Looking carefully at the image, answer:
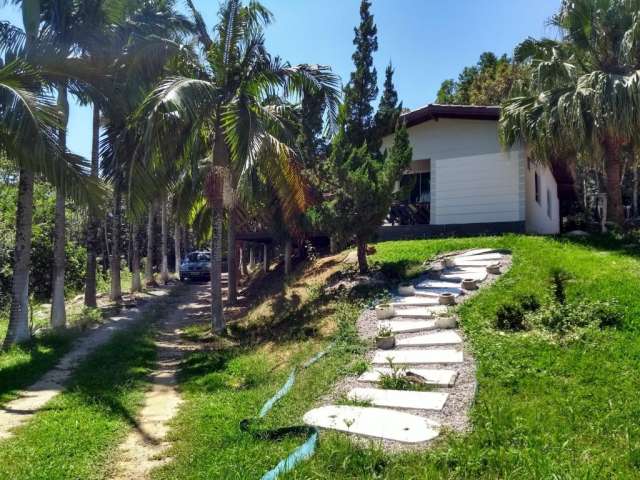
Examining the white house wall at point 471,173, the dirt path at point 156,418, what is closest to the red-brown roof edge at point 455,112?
the white house wall at point 471,173

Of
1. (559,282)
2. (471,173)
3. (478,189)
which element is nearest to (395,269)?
(559,282)

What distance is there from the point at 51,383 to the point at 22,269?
3.94 metres

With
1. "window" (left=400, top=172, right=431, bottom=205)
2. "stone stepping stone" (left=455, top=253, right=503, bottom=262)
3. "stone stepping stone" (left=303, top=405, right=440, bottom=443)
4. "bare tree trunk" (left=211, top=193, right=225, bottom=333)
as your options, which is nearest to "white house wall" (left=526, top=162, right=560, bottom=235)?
"window" (left=400, top=172, right=431, bottom=205)

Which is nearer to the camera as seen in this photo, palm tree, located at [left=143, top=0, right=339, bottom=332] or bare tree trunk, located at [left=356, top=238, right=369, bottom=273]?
palm tree, located at [left=143, top=0, right=339, bottom=332]

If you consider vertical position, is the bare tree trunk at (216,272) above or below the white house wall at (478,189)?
below

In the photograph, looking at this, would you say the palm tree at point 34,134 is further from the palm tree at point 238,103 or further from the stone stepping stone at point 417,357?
the stone stepping stone at point 417,357

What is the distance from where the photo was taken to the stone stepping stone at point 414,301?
9.02 meters

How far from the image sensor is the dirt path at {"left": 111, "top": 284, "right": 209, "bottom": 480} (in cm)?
446

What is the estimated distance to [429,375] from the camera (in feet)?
18.8

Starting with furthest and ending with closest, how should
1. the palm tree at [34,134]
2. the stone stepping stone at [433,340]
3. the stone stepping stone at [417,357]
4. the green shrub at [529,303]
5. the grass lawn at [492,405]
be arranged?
the palm tree at [34,134] → the green shrub at [529,303] → the stone stepping stone at [433,340] → the stone stepping stone at [417,357] → the grass lawn at [492,405]

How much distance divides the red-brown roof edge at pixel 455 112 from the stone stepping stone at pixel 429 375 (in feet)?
38.0

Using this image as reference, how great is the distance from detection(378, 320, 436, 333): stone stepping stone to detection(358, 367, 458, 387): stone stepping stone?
164cm

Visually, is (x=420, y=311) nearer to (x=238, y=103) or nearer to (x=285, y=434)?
(x=285, y=434)

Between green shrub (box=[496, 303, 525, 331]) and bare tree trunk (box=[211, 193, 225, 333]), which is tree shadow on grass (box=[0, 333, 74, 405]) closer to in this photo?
bare tree trunk (box=[211, 193, 225, 333])
